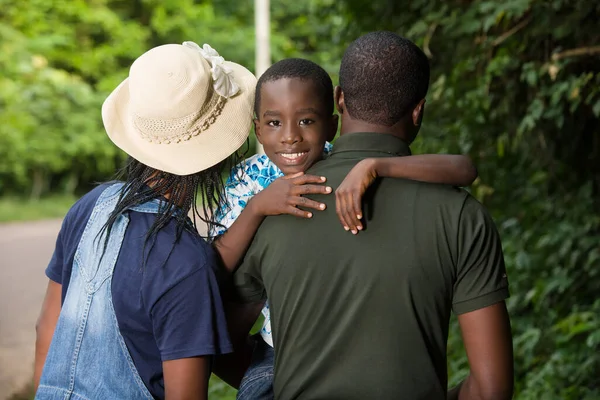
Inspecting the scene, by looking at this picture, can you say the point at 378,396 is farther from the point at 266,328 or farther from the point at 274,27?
the point at 274,27

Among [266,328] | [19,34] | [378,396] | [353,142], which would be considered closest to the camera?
[378,396]

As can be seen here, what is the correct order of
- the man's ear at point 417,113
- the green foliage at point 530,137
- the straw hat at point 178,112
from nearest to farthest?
the man's ear at point 417,113, the straw hat at point 178,112, the green foliage at point 530,137

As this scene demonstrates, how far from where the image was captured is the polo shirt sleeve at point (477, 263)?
82.4 inches

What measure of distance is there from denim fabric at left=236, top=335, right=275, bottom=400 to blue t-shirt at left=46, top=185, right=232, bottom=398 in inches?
15.7

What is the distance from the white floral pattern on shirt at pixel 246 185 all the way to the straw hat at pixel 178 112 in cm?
25

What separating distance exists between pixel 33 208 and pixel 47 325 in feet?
55.9

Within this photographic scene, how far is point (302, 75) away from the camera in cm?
263

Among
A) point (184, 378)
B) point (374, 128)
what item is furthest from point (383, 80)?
point (184, 378)

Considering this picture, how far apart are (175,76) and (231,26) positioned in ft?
65.9

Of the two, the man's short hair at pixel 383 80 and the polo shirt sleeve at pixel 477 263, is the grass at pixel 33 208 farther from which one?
the polo shirt sleeve at pixel 477 263

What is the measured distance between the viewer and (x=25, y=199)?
20.2 m

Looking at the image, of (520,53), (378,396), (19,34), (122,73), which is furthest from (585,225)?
(122,73)

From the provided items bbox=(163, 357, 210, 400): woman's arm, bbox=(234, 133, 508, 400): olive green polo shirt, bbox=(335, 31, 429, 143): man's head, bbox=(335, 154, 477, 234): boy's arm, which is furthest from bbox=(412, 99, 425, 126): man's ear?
bbox=(163, 357, 210, 400): woman's arm

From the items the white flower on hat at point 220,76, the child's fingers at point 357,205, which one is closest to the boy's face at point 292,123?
the white flower on hat at point 220,76
